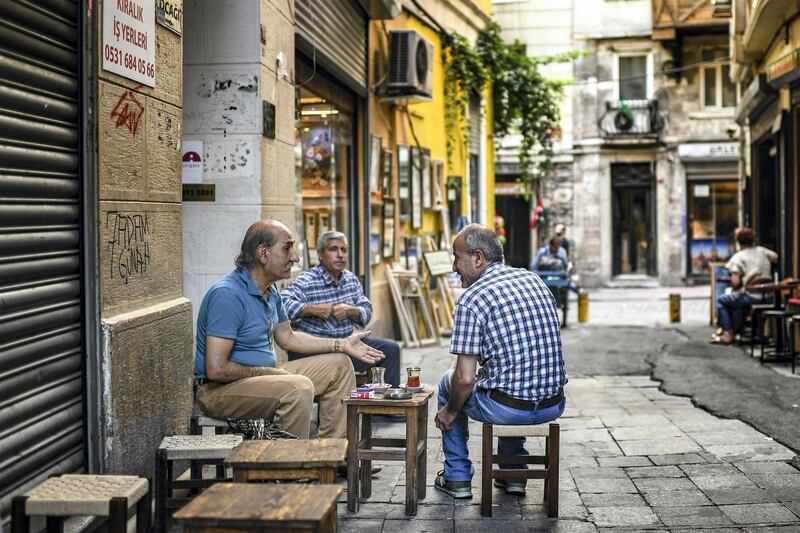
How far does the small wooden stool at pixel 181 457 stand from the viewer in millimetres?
4816

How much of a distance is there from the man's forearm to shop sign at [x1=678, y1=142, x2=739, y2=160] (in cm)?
2402

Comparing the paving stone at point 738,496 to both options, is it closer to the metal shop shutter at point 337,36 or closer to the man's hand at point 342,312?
the man's hand at point 342,312

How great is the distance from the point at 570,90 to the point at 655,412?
21.0m

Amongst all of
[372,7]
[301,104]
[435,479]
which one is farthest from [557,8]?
[435,479]

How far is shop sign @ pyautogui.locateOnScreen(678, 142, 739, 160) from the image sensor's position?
91.5 ft

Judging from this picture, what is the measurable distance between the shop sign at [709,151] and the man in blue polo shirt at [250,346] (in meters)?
23.6

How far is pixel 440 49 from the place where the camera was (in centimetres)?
1667

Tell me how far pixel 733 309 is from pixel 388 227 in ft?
14.8

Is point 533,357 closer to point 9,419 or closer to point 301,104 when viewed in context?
point 9,419

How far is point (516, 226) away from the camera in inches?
1182

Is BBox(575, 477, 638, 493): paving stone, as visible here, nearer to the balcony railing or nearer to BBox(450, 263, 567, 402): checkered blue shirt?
BBox(450, 263, 567, 402): checkered blue shirt

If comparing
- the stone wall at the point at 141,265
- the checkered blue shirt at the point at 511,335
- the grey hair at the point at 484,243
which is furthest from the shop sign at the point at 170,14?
the checkered blue shirt at the point at 511,335

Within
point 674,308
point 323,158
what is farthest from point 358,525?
point 674,308

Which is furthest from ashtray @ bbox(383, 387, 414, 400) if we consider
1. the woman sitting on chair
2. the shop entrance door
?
the shop entrance door
